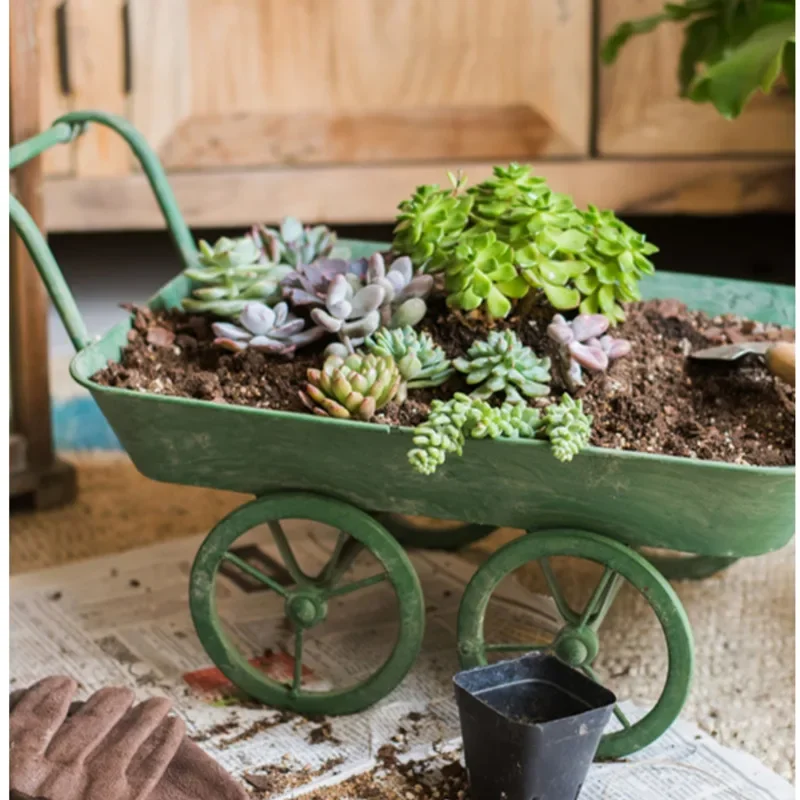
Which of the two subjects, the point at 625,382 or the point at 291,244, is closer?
the point at 625,382

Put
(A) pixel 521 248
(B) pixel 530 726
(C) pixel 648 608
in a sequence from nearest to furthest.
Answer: (B) pixel 530 726
(A) pixel 521 248
(C) pixel 648 608

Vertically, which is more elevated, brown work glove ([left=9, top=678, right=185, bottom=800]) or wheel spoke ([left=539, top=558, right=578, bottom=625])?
wheel spoke ([left=539, top=558, right=578, bottom=625])

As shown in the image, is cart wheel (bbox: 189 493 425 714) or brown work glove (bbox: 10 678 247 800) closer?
brown work glove (bbox: 10 678 247 800)

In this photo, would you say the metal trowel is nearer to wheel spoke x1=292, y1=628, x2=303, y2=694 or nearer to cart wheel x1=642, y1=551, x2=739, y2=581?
cart wheel x1=642, y1=551, x2=739, y2=581

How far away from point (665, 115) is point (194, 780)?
1574 mm

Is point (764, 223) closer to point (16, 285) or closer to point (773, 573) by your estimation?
point (773, 573)

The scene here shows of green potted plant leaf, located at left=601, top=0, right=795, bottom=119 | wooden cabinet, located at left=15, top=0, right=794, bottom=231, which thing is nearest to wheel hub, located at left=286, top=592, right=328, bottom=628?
green potted plant leaf, located at left=601, top=0, right=795, bottom=119

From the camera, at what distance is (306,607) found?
131 cm

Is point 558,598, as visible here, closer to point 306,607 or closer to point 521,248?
point 306,607

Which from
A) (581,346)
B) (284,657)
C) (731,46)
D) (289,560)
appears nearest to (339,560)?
(289,560)

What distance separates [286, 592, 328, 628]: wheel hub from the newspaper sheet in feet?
0.39

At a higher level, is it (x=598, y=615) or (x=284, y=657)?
(x=598, y=615)

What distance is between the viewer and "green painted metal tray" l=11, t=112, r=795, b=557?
1.15 metres

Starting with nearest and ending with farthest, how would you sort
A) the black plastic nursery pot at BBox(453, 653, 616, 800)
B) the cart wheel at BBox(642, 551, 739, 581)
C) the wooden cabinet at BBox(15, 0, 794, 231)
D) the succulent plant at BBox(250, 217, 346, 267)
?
the black plastic nursery pot at BBox(453, 653, 616, 800)
the succulent plant at BBox(250, 217, 346, 267)
the cart wheel at BBox(642, 551, 739, 581)
the wooden cabinet at BBox(15, 0, 794, 231)
